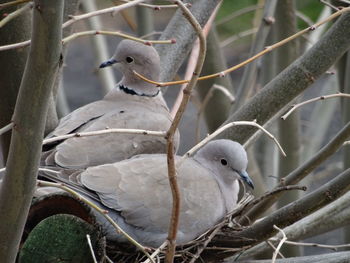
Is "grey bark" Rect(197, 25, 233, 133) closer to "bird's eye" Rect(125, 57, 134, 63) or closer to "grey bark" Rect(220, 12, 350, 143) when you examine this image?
"bird's eye" Rect(125, 57, 134, 63)

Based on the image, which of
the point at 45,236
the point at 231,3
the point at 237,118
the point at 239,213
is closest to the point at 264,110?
the point at 237,118

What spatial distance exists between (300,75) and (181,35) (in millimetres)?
534

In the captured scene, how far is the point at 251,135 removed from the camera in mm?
2393

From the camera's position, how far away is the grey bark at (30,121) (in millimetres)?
1294

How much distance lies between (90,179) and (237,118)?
0.44 metres

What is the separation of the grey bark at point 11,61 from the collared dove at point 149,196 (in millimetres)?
233

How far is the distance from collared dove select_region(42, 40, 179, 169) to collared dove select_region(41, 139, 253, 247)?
0.10 metres

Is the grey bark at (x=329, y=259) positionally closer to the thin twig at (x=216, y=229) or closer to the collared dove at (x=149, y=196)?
the thin twig at (x=216, y=229)

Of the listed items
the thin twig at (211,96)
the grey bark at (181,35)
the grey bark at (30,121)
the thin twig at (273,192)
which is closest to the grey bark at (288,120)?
the thin twig at (211,96)

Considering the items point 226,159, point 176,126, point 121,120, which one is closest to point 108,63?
point 121,120

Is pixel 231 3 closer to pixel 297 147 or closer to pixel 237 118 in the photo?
pixel 297 147

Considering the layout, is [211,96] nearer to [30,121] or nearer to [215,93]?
[215,93]

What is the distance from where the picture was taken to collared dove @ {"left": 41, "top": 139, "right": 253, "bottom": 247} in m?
2.22

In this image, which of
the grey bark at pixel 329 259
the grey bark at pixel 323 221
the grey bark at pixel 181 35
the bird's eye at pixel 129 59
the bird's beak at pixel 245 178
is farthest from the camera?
the bird's eye at pixel 129 59
